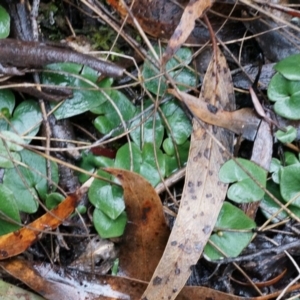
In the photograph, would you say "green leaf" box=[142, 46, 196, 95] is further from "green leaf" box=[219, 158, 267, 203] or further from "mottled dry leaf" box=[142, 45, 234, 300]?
"green leaf" box=[219, 158, 267, 203]

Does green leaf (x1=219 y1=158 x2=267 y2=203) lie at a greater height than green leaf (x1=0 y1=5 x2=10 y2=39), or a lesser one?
lesser

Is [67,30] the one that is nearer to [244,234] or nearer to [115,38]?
[115,38]

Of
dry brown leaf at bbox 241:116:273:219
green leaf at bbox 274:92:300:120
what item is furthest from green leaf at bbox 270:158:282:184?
green leaf at bbox 274:92:300:120

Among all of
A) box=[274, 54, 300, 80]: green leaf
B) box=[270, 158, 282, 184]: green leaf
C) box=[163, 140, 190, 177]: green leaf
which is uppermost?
box=[274, 54, 300, 80]: green leaf

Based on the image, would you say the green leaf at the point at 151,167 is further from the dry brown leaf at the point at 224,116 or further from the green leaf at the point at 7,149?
the green leaf at the point at 7,149

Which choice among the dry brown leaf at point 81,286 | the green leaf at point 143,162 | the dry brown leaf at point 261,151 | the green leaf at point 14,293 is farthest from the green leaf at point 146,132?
the green leaf at point 14,293

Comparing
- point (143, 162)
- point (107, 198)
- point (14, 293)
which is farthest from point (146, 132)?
point (14, 293)

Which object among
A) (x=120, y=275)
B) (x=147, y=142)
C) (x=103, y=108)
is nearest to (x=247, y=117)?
(x=147, y=142)
